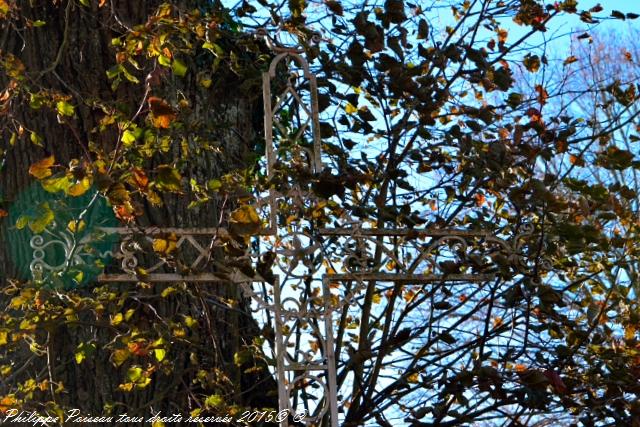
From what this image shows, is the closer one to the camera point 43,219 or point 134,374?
point 43,219

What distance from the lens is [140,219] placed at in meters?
4.19

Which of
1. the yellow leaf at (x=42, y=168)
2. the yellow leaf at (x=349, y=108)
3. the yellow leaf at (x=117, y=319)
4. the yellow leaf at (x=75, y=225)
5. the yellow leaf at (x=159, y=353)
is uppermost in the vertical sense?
the yellow leaf at (x=349, y=108)

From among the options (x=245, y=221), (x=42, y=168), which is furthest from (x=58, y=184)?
(x=245, y=221)

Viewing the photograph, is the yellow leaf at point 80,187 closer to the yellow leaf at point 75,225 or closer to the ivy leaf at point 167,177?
the ivy leaf at point 167,177

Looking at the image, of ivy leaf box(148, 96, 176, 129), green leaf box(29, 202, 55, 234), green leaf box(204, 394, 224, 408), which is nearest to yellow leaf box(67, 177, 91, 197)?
green leaf box(29, 202, 55, 234)

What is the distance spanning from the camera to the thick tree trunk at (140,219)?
4.00 m

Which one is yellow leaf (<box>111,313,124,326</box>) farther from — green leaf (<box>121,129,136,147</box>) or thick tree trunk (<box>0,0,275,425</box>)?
green leaf (<box>121,129,136,147</box>)

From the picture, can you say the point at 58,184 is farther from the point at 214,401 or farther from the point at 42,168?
the point at 214,401

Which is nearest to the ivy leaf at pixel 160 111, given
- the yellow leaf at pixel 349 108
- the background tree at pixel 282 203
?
the background tree at pixel 282 203

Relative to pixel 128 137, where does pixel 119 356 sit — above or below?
below

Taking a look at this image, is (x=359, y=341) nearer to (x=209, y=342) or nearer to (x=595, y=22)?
(x=209, y=342)

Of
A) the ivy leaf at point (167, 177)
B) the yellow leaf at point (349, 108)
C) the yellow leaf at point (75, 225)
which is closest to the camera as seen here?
the ivy leaf at point (167, 177)

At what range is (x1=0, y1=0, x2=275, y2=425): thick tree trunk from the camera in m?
4.00

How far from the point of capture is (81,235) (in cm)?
380
